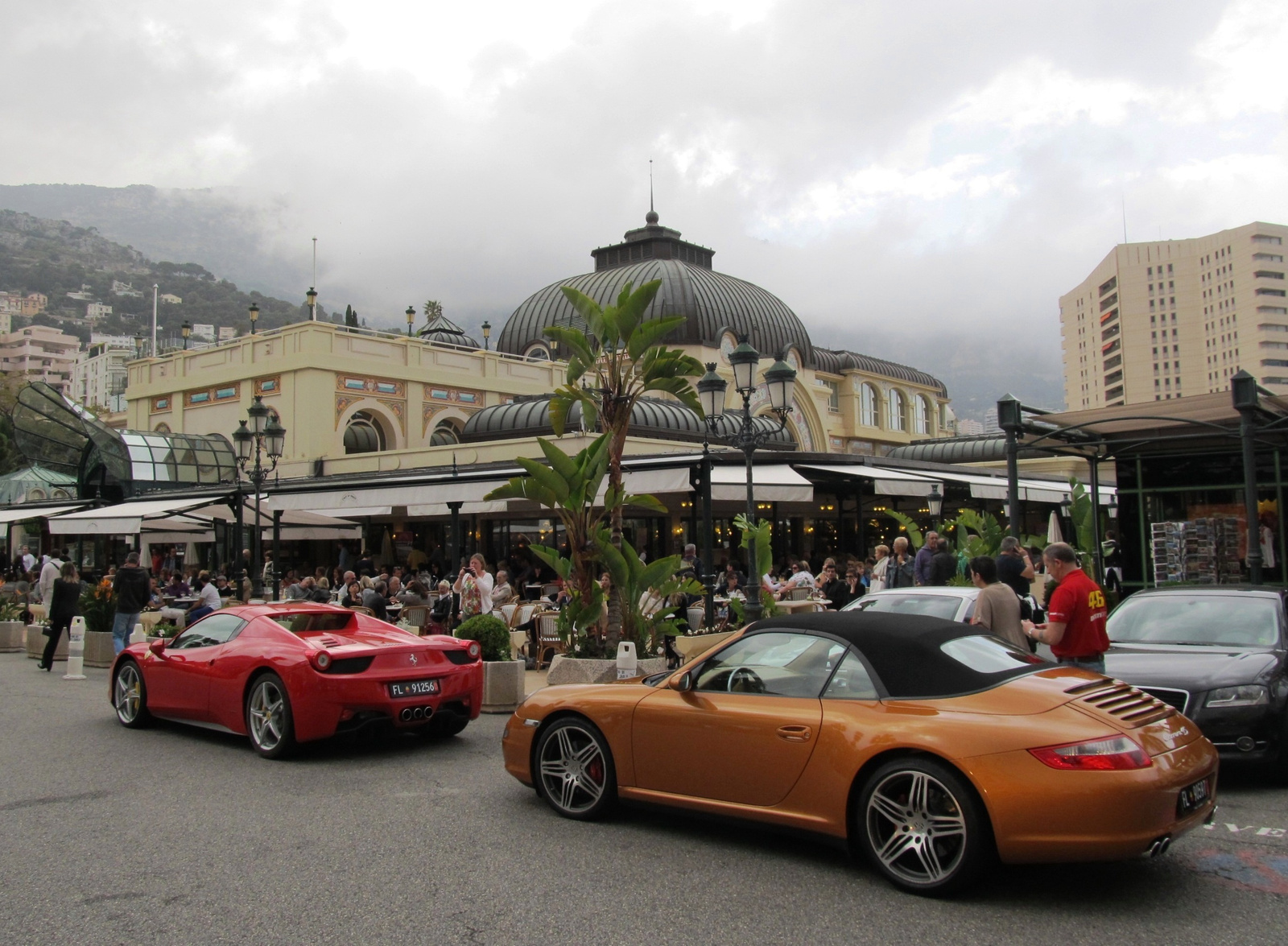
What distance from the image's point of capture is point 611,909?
15.0 feet

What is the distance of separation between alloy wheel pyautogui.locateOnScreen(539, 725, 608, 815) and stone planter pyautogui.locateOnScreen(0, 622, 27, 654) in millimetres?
16091

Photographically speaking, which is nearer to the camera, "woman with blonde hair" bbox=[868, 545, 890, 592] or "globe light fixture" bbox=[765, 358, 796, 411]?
"globe light fixture" bbox=[765, 358, 796, 411]

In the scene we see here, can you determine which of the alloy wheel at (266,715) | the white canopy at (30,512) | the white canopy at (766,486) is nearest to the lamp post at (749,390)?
the white canopy at (766,486)

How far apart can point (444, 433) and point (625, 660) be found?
31.8 meters

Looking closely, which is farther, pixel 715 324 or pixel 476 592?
pixel 715 324

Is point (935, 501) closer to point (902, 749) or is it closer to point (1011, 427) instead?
point (1011, 427)

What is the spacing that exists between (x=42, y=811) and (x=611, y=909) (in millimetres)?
4149

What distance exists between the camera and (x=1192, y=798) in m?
4.68

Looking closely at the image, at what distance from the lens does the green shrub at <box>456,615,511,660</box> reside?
1070cm

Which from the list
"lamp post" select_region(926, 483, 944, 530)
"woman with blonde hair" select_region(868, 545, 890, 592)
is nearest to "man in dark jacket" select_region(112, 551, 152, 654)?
"woman with blonde hair" select_region(868, 545, 890, 592)

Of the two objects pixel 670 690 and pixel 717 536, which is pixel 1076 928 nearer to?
pixel 670 690

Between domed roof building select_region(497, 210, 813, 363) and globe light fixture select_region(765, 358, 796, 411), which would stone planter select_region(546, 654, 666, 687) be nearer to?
globe light fixture select_region(765, 358, 796, 411)

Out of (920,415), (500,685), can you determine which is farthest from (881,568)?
(920,415)

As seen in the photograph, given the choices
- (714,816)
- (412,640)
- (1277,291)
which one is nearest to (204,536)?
(412,640)
